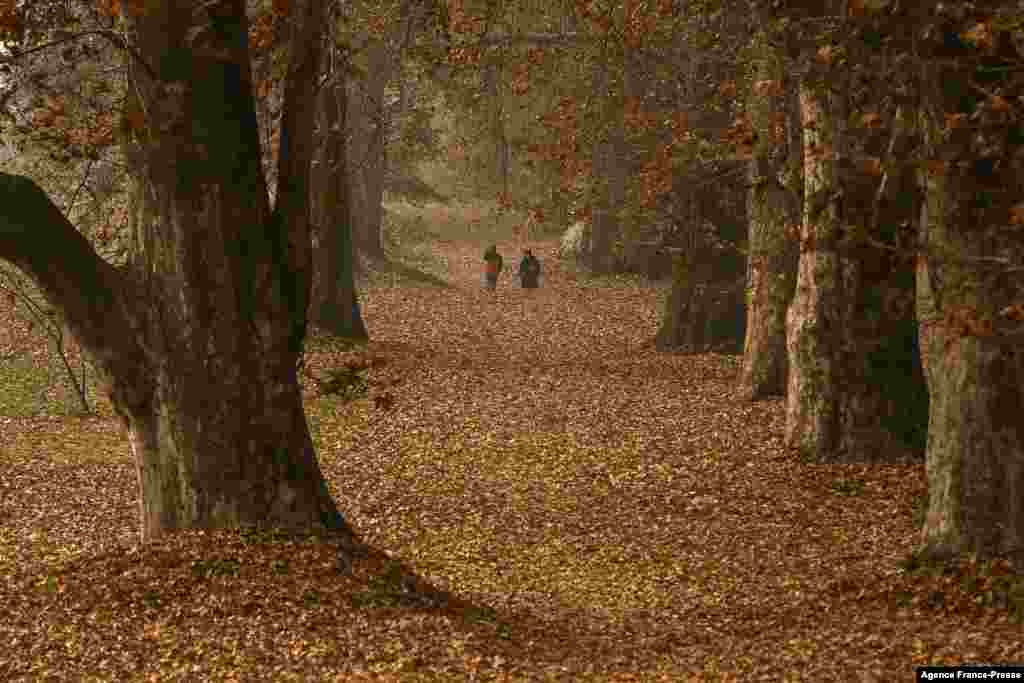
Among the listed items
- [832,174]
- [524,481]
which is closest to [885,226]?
[832,174]

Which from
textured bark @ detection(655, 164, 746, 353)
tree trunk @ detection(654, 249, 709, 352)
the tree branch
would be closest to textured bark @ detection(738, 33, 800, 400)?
textured bark @ detection(655, 164, 746, 353)

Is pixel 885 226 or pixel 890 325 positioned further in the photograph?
pixel 890 325

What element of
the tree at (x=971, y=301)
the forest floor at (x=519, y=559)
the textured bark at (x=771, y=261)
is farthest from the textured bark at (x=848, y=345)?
the tree at (x=971, y=301)

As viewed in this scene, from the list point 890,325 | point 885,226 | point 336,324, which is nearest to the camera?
point 885,226

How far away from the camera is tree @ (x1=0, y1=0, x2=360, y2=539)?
1040 cm

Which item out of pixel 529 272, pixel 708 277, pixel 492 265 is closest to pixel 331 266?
pixel 708 277

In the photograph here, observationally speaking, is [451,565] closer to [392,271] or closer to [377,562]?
[377,562]

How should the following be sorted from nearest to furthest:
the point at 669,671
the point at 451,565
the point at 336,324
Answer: the point at 669,671 < the point at 451,565 < the point at 336,324

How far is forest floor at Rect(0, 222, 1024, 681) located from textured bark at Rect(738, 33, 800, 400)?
0.61 meters

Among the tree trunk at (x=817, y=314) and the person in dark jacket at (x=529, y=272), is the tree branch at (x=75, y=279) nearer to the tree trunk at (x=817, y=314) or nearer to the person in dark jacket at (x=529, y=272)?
the tree trunk at (x=817, y=314)

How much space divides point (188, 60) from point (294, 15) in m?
0.86

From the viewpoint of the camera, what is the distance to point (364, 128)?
40656mm

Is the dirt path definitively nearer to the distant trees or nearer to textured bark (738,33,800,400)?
textured bark (738,33,800,400)

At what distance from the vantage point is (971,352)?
1024 cm
